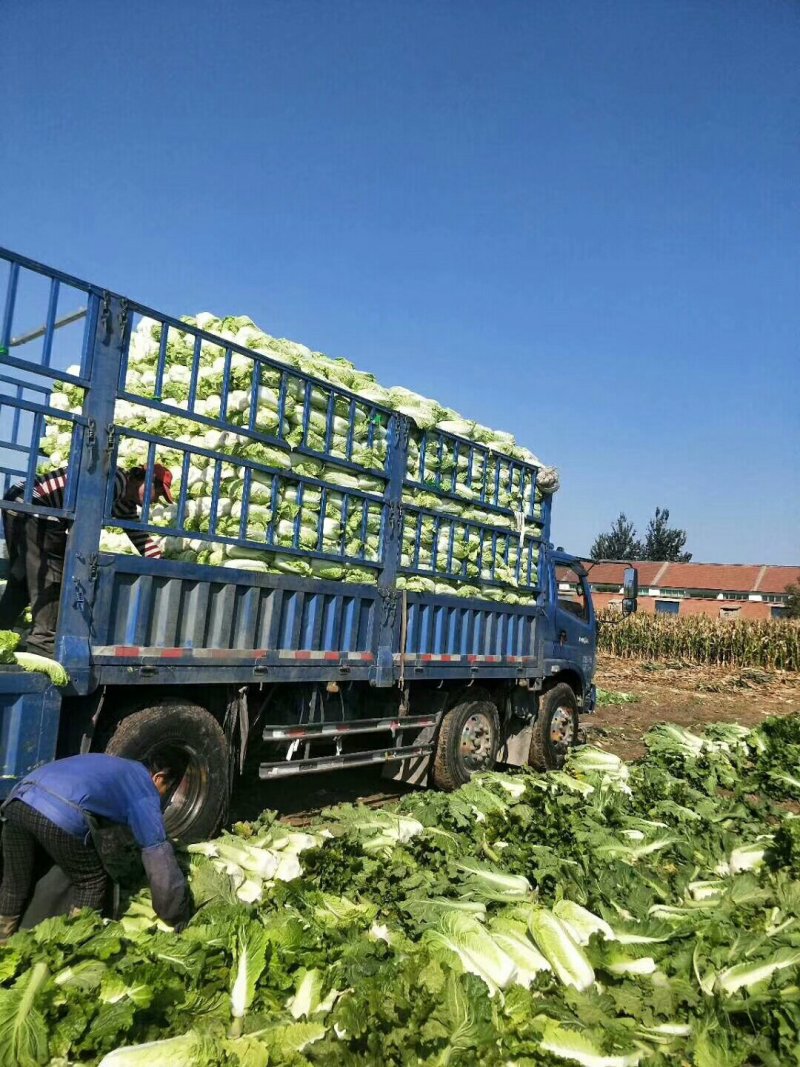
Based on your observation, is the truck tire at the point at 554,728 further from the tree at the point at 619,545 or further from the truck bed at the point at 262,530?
the tree at the point at 619,545

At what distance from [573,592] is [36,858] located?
883 centimetres

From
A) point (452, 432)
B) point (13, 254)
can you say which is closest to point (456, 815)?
point (452, 432)

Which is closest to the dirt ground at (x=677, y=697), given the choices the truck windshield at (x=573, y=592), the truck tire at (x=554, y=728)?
the truck tire at (x=554, y=728)

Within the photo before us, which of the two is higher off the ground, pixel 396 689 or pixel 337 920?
pixel 396 689

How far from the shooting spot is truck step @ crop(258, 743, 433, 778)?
6.65m

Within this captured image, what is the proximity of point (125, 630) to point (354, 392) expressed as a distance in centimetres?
329

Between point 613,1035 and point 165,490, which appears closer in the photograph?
point 613,1035

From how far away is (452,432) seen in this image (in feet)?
28.1

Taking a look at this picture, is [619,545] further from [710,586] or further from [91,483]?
[91,483]

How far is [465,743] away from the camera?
29.9 feet

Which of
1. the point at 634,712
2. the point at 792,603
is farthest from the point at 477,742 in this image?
the point at 792,603

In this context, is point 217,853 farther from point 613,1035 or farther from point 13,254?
point 13,254

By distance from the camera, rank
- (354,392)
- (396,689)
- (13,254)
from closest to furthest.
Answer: (13,254)
(354,392)
(396,689)

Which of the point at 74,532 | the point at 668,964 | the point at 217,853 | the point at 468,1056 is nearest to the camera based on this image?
the point at 468,1056
